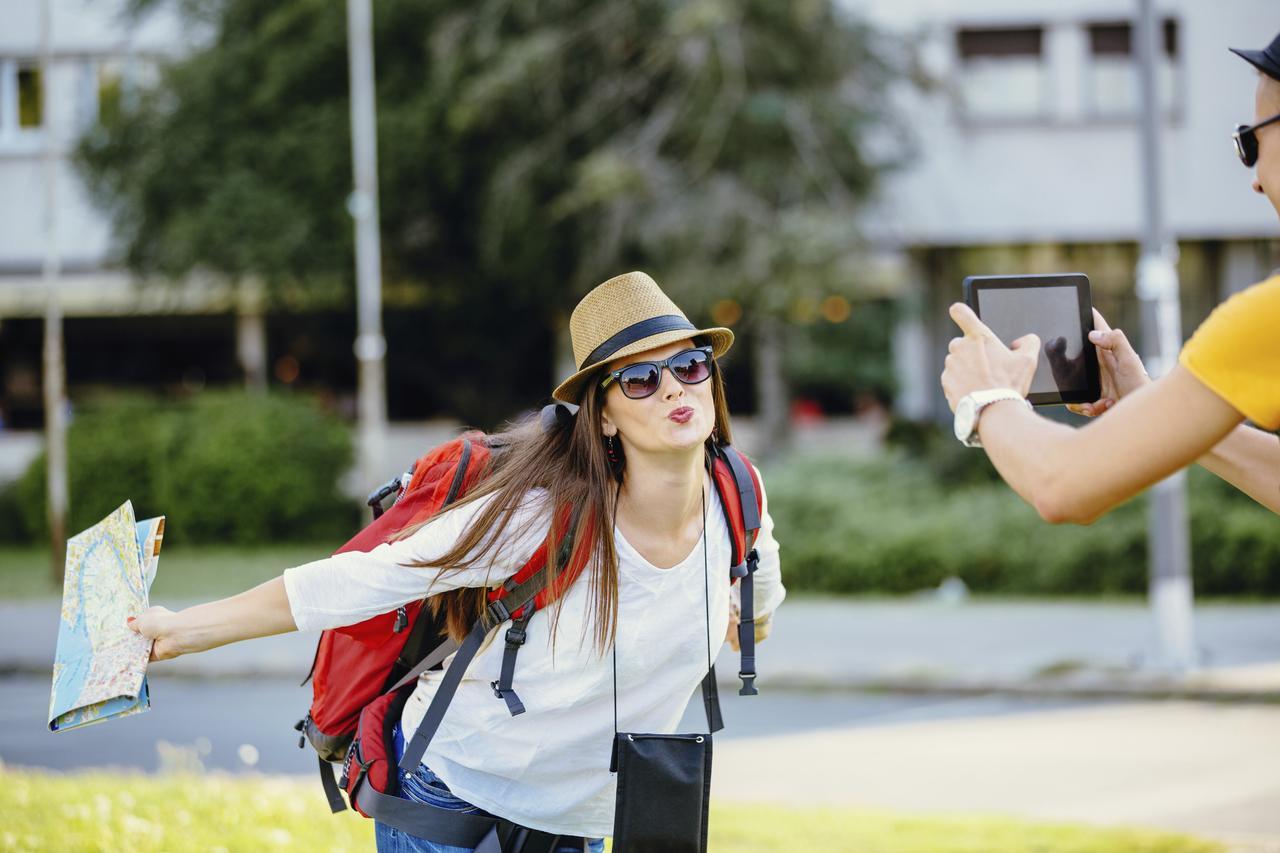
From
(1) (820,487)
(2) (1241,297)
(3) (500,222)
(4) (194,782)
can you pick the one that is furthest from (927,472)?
(2) (1241,297)

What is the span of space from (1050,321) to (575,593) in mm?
1105

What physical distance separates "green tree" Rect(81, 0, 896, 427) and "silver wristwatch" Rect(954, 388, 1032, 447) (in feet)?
48.3

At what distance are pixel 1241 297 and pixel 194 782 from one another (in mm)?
5219

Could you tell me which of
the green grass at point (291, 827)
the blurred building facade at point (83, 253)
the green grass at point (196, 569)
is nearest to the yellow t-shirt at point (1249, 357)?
the green grass at point (291, 827)

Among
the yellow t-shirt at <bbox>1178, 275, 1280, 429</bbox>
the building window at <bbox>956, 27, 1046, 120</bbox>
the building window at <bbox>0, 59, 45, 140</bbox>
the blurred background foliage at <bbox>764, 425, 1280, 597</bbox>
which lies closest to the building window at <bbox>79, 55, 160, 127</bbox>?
the building window at <bbox>0, 59, 45, 140</bbox>

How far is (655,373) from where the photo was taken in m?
3.06

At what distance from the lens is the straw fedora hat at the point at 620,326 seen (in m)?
3.09

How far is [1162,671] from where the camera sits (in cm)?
1036

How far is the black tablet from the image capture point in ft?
8.14

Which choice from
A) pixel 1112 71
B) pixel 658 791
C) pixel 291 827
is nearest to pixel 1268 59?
pixel 658 791

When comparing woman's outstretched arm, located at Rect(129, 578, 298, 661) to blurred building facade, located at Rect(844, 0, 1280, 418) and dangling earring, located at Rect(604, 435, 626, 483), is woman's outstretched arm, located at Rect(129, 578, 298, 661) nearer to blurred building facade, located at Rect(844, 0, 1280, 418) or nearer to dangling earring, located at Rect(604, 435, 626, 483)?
dangling earring, located at Rect(604, 435, 626, 483)

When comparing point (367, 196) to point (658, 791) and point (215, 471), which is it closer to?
point (215, 471)

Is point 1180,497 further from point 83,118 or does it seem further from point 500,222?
point 83,118

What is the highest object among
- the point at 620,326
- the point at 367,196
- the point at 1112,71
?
the point at 1112,71
